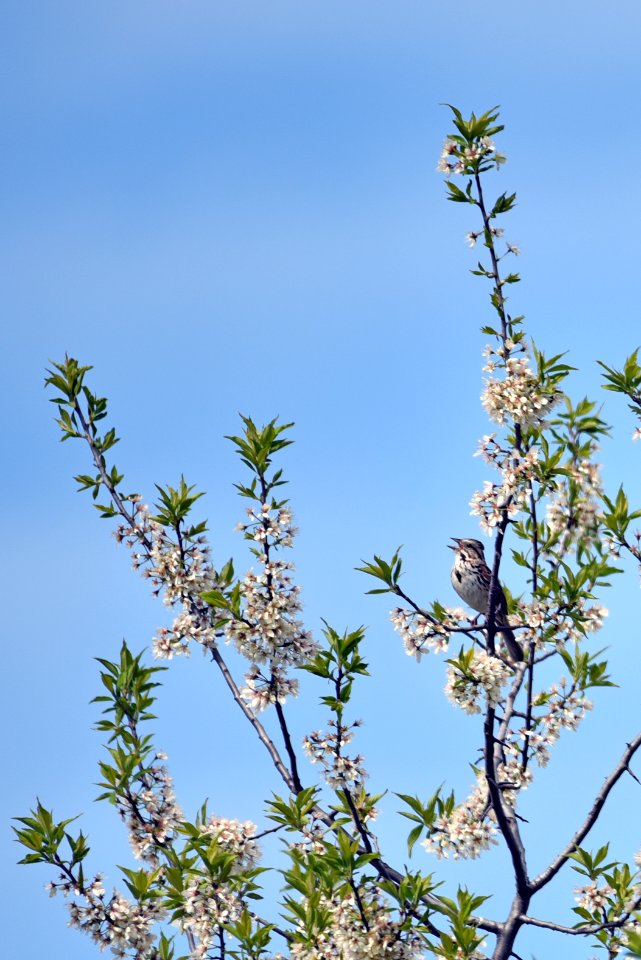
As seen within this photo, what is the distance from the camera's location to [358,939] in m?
7.46

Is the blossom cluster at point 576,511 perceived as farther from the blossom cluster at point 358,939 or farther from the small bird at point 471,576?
the small bird at point 471,576

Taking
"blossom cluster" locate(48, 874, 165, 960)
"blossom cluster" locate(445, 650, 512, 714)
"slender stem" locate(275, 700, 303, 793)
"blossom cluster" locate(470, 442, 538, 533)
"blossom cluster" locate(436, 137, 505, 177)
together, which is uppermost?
"blossom cluster" locate(436, 137, 505, 177)

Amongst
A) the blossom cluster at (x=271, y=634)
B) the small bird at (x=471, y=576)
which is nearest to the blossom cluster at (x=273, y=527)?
the blossom cluster at (x=271, y=634)

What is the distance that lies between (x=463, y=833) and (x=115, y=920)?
254cm

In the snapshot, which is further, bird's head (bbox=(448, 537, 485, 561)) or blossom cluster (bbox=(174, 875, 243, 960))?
bird's head (bbox=(448, 537, 485, 561))

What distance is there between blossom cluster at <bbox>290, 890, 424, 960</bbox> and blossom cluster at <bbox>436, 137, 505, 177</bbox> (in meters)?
5.20

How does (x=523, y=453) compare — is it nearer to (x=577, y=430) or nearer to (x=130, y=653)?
(x=577, y=430)

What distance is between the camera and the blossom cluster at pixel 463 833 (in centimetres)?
877

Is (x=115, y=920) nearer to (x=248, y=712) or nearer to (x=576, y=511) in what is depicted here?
(x=248, y=712)

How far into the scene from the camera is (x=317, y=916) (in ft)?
24.5

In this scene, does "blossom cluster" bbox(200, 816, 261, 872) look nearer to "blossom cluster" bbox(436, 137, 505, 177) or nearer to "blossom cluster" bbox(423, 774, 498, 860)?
"blossom cluster" bbox(423, 774, 498, 860)

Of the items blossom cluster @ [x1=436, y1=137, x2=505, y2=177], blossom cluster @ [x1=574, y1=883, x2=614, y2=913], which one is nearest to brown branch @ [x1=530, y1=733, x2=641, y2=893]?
blossom cluster @ [x1=574, y1=883, x2=614, y2=913]

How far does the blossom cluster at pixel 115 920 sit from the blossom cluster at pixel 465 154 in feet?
18.6

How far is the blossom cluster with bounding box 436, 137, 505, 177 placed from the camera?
8922 millimetres
